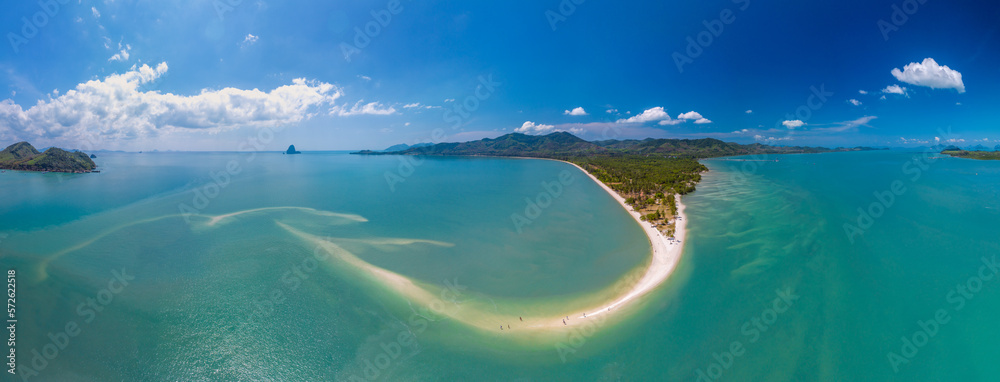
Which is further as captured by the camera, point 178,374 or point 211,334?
point 211,334

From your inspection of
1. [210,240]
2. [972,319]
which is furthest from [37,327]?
[972,319]

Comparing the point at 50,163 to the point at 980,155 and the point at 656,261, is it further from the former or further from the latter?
the point at 980,155

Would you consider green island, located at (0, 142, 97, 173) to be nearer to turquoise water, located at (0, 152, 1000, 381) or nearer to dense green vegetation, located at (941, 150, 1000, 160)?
turquoise water, located at (0, 152, 1000, 381)

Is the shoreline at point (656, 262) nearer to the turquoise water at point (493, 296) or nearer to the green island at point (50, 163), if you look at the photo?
the turquoise water at point (493, 296)

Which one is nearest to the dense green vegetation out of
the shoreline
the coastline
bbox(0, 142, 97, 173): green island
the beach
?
the shoreline

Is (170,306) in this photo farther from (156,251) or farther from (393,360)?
(393,360)

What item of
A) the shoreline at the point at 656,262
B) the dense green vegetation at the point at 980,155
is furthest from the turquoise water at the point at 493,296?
the dense green vegetation at the point at 980,155

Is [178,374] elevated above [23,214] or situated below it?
below
